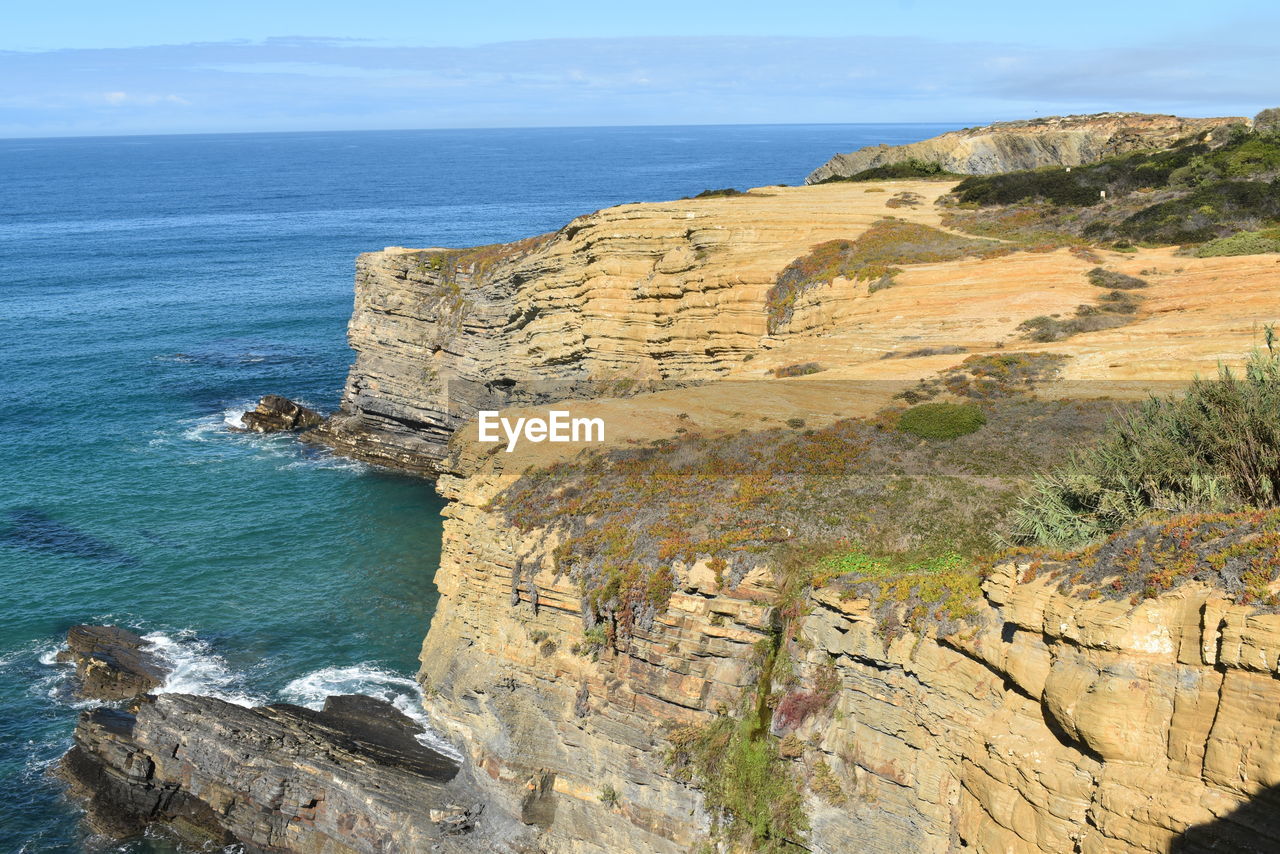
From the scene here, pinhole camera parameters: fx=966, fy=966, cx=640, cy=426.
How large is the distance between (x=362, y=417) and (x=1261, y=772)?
48735mm

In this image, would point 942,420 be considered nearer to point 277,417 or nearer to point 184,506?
point 184,506

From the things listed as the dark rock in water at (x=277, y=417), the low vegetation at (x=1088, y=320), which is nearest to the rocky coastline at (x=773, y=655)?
the low vegetation at (x=1088, y=320)

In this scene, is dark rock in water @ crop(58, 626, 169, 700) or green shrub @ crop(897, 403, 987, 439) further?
dark rock in water @ crop(58, 626, 169, 700)

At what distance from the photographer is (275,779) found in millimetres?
26266

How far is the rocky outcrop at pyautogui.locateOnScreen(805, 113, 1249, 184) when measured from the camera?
64438mm

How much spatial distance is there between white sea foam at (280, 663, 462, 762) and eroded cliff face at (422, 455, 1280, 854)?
562 centimetres

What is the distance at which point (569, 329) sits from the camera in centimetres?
4394

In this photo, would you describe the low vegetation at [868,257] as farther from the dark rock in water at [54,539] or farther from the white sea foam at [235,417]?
the white sea foam at [235,417]

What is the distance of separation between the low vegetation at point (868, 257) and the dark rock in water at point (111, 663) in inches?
982

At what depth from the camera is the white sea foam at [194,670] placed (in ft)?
103

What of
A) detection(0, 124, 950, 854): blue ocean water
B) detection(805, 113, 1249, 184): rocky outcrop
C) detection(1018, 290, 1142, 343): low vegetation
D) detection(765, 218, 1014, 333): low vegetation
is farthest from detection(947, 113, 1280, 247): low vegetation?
detection(0, 124, 950, 854): blue ocean water

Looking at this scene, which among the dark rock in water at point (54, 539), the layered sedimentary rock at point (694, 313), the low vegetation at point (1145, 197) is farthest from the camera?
the dark rock in water at point (54, 539)

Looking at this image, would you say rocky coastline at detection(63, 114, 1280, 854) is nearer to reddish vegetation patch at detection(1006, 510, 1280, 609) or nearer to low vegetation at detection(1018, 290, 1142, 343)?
reddish vegetation patch at detection(1006, 510, 1280, 609)

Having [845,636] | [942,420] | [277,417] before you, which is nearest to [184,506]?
[277,417]
